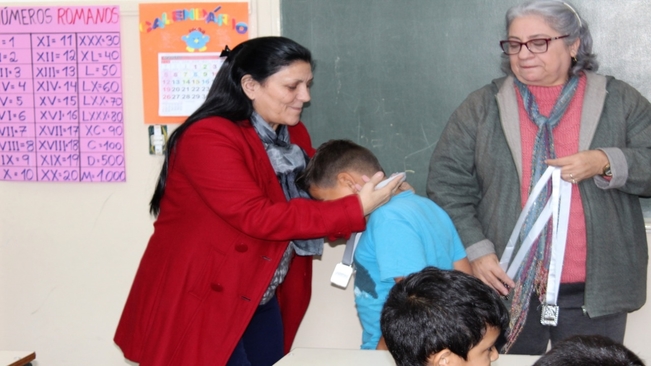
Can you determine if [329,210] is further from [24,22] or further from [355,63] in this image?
[24,22]

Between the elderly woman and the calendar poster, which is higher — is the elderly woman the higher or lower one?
the lower one

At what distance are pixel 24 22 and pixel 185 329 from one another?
1646 millimetres

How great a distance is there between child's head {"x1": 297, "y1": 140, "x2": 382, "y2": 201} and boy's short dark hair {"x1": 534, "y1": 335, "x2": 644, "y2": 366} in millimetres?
1192

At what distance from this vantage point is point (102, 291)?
10.7ft

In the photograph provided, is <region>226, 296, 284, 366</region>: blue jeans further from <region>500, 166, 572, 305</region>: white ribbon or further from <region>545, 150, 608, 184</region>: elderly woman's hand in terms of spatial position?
<region>545, 150, 608, 184</region>: elderly woman's hand

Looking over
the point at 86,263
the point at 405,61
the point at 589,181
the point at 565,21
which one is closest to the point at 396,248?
the point at 589,181

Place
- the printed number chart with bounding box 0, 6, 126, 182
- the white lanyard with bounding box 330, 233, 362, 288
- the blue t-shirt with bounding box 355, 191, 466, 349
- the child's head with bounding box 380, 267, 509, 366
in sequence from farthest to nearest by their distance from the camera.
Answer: the printed number chart with bounding box 0, 6, 126, 182, the white lanyard with bounding box 330, 233, 362, 288, the blue t-shirt with bounding box 355, 191, 466, 349, the child's head with bounding box 380, 267, 509, 366


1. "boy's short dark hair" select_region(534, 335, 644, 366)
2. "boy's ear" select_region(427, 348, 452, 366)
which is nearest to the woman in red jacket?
"boy's ear" select_region(427, 348, 452, 366)

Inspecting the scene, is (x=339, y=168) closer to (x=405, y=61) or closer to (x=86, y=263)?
(x=405, y=61)

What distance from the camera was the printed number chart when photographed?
10.0 feet

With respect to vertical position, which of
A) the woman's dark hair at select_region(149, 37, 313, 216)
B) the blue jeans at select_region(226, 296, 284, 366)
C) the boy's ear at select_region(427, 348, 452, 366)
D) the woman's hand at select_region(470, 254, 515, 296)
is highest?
the woman's dark hair at select_region(149, 37, 313, 216)

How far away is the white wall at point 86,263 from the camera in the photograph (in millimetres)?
3121

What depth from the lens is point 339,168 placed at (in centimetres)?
224

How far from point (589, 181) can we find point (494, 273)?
0.42 metres
